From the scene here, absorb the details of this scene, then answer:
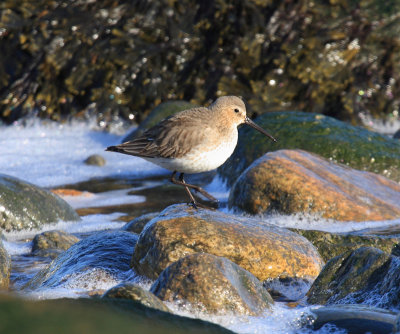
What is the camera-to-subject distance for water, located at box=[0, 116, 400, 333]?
12.9 ft

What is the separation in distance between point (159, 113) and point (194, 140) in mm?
5287

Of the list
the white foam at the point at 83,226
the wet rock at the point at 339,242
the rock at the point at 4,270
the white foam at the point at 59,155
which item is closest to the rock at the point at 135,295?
the rock at the point at 4,270

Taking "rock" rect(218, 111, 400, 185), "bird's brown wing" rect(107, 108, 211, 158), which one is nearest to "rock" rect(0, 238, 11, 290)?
"bird's brown wing" rect(107, 108, 211, 158)

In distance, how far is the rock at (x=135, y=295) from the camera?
10.5 feet

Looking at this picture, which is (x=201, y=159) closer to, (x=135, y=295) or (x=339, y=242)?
(x=339, y=242)

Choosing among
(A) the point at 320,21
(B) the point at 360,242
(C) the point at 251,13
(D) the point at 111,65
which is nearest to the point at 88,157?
(D) the point at 111,65

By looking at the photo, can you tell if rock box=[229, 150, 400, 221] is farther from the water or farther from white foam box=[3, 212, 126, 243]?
white foam box=[3, 212, 126, 243]

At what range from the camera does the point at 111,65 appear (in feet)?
37.0

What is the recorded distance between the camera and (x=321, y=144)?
806 centimetres

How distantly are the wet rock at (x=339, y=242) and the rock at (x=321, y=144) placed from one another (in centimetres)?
259

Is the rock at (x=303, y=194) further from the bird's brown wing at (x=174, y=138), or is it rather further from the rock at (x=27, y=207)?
the rock at (x=27, y=207)

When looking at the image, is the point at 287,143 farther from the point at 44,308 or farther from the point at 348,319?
the point at 44,308

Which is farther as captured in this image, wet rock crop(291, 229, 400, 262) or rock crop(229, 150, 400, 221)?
rock crop(229, 150, 400, 221)

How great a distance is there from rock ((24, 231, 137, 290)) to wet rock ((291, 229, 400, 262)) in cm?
142
